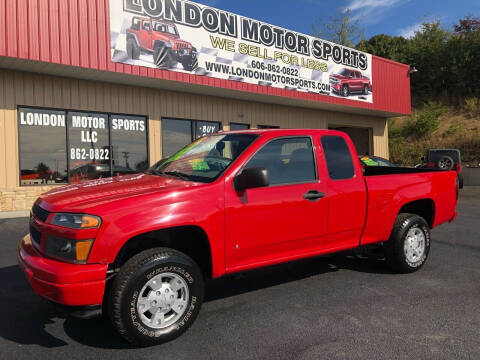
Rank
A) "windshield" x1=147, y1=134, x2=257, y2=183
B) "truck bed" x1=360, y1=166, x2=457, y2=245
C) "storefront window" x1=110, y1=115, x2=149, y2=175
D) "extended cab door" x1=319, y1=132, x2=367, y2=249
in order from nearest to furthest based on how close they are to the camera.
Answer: "windshield" x1=147, y1=134, x2=257, y2=183 → "extended cab door" x1=319, y1=132, x2=367, y2=249 → "truck bed" x1=360, y1=166, x2=457, y2=245 → "storefront window" x1=110, y1=115, x2=149, y2=175

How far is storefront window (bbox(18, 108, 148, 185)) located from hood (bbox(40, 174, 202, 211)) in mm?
7146

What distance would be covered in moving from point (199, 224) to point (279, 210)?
847 millimetres

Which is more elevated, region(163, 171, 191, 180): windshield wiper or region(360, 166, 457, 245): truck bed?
region(163, 171, 191, 180): windshield wiper

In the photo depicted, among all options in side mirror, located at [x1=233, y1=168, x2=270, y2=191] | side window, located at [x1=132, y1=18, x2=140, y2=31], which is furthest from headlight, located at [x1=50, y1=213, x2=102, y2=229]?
side window, located at [x1=132, y1=18, x2=140, y2=31]

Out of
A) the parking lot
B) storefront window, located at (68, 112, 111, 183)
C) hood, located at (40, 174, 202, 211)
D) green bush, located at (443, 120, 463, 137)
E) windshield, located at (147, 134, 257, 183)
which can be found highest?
green bush, located at (443, 120, 463, 137)

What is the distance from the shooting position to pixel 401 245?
475 cm

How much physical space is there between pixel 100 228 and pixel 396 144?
28.7m

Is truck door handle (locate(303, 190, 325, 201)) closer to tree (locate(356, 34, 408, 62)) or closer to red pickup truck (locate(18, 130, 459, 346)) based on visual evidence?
red pickup truck (locate(18, 130, 459, 346))

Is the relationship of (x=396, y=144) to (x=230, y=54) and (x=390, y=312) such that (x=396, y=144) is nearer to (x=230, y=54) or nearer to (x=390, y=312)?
(x=230, y=54)

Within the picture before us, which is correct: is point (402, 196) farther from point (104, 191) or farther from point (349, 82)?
point (349, 82)

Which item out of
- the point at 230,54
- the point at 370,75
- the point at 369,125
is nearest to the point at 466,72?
the point at 369,125

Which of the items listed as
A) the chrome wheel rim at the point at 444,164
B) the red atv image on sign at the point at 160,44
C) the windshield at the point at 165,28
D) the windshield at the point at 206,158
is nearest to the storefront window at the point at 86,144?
the red atv image on sign at the point at 160,44

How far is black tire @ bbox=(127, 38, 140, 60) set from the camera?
10.9 meters

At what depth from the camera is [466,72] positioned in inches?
1293
